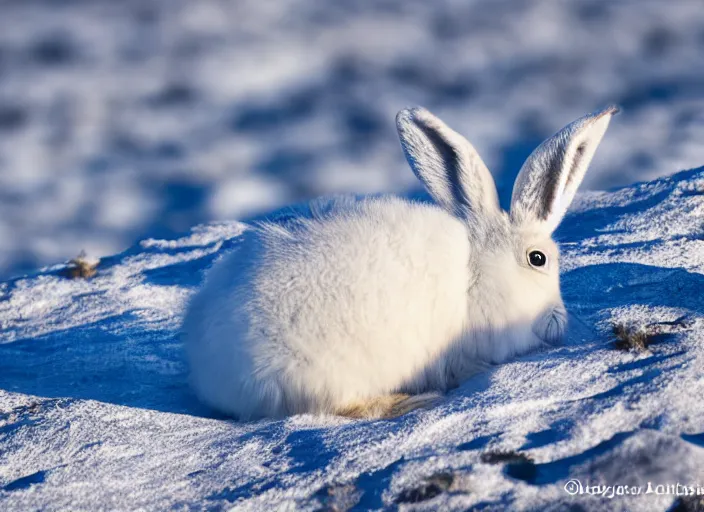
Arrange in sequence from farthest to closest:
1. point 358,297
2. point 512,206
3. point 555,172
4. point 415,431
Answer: point 512,206 < point 555,172 < point 358,297 < point 415,431

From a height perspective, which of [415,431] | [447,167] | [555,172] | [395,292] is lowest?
[415,431]

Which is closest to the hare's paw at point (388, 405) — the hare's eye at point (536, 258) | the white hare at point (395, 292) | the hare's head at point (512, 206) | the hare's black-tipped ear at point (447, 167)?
the white hare at point (395, 292)

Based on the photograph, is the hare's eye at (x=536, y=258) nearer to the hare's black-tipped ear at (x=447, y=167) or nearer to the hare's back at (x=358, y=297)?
the hare's black-tipped ear at (x=447, y=167)

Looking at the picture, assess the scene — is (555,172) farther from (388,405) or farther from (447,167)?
(388,405)

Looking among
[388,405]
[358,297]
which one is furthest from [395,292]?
[388,405]

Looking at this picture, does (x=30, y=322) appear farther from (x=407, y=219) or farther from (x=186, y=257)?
(x=407, y=219)

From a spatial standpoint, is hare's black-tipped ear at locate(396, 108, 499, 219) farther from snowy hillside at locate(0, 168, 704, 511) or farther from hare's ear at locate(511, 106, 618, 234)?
snowy hillside at locate(0, 168, 704, 511)

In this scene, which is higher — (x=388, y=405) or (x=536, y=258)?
(x=536, y=258)
